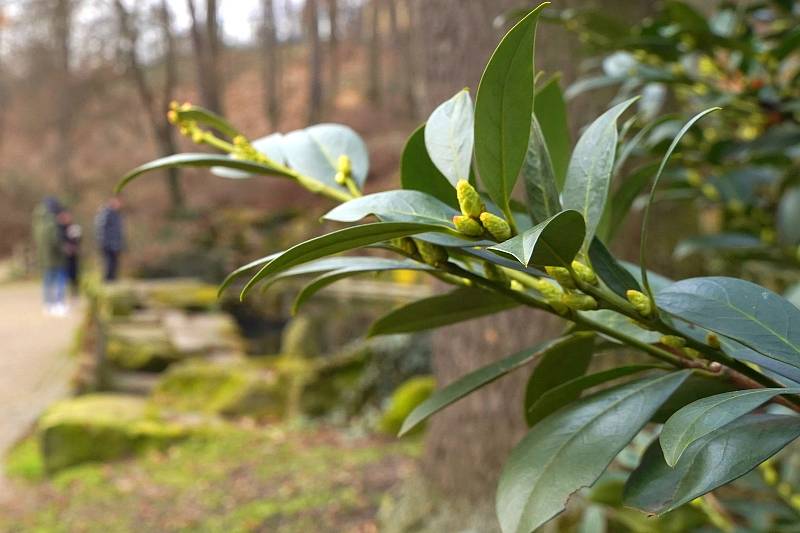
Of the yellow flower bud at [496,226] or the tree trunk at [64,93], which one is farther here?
the tree trunk at [64,93]

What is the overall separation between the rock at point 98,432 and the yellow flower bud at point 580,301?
5.37 meters

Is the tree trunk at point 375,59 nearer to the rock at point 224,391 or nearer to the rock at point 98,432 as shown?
the rock at point 224,391

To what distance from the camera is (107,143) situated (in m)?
18.8

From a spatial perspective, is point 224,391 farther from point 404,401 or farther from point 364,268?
point 364,268

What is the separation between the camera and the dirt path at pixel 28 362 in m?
6.21

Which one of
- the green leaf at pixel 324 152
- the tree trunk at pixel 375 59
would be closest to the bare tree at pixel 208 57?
the tree trunk at pixel 375 59

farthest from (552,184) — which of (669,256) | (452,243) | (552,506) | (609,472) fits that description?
(669,256)

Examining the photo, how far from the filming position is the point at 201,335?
8.09m

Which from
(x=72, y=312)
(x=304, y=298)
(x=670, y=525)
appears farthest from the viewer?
(x=72, y=312)

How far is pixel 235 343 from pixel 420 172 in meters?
7.60

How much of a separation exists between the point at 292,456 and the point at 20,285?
10.5 meters

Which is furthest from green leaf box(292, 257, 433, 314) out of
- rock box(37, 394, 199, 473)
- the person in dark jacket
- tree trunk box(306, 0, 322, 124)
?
tree trunk box(306, 0, 322, 124)

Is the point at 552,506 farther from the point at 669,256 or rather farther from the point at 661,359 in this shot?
the point at 669,256

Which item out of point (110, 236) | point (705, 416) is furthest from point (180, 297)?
point (705, 416)
